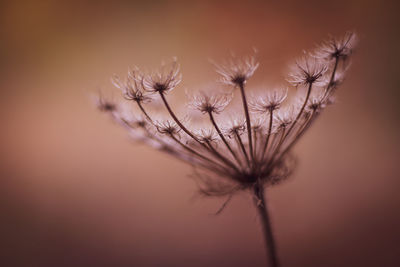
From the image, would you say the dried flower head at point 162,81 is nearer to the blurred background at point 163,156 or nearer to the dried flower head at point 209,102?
the dried flower head at point 209,102

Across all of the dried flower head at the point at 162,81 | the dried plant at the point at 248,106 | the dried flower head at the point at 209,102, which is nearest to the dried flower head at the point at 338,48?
the dried plant at the point at 248,106

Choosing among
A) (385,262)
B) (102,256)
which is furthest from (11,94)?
(385,262)

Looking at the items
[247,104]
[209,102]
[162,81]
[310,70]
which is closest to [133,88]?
[162,81]

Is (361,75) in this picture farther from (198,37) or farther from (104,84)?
(104,84)

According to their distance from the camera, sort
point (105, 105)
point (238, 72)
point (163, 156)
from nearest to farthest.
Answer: point (238, 72) → point (105, 105) → point (163, 156)

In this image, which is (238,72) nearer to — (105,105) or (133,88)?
(133,88)

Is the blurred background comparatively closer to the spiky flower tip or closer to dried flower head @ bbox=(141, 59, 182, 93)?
the spiky flower tip

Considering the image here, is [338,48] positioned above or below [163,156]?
below

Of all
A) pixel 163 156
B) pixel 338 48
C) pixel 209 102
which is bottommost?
pixel 209 102
